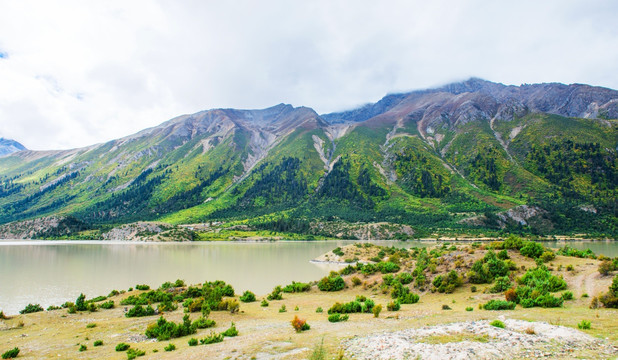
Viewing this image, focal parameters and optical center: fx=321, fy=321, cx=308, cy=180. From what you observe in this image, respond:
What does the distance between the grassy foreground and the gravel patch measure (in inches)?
14.0

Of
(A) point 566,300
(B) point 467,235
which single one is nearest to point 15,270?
(A) point 566,300

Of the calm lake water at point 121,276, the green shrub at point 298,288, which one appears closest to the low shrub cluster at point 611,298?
the green shrub at point 298,288

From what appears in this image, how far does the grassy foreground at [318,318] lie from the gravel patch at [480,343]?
35cm

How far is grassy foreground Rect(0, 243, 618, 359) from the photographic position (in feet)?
46.9

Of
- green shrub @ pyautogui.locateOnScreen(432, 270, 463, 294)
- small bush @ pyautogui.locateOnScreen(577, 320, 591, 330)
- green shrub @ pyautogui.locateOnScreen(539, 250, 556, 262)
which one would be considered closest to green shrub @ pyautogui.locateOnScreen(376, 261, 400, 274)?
green shrub @ pyautogui.locateOnScreen(432, 270, 463, 294)

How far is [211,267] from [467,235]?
339ft

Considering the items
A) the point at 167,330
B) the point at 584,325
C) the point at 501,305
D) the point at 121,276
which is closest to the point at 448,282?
the point at 501,305

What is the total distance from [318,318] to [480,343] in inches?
499

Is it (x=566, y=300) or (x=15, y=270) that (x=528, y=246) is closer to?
(x=566, y=300)

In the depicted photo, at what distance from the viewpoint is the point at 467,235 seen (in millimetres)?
126000

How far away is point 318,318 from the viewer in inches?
887

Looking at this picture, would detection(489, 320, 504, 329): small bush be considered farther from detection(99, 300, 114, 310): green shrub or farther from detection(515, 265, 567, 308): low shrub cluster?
detection(99, 300, 114, 310): green shrub

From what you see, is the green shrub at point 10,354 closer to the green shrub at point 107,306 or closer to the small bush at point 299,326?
the small bush at point 299,326

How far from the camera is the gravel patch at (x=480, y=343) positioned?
35.1ft
